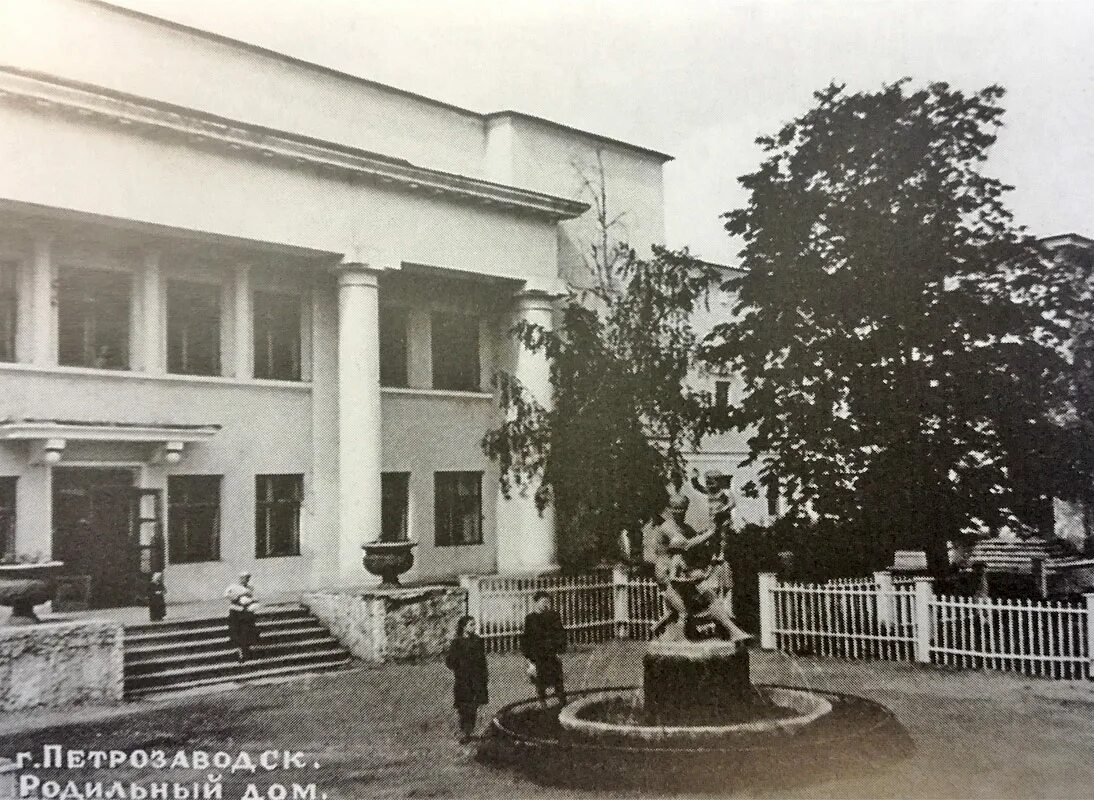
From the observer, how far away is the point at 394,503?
2038 cm

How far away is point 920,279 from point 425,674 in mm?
8102

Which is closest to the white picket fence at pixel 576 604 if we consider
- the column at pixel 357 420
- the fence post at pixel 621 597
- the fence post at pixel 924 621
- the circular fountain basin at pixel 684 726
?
the fence post at pixel 621 597

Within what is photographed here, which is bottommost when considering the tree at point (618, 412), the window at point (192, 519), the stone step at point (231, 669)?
the stone step at point (231, 669)

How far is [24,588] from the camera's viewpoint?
41.0 feet

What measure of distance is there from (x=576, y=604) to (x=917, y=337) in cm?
639

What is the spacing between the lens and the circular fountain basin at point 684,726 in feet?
30.1

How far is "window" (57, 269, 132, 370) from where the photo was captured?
605 inches

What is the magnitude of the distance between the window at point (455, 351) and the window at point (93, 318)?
6172mm

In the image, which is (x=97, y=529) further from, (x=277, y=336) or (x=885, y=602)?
(x=885, y=602)

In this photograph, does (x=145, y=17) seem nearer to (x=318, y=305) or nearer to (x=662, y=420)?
(x=318, y=305)

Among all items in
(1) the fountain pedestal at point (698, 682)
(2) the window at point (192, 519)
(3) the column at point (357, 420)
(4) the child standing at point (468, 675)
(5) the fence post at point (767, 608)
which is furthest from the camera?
(3) the column at point (357, 420)

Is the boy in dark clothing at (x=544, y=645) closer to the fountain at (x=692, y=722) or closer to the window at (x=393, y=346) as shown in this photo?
the fountain at (x=692, y=722)

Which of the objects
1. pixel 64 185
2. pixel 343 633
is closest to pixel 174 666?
pixel 343 633

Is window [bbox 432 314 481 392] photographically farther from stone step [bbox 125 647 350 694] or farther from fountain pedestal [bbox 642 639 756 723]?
fountain pedestal [bbox 642 639 756 723]
